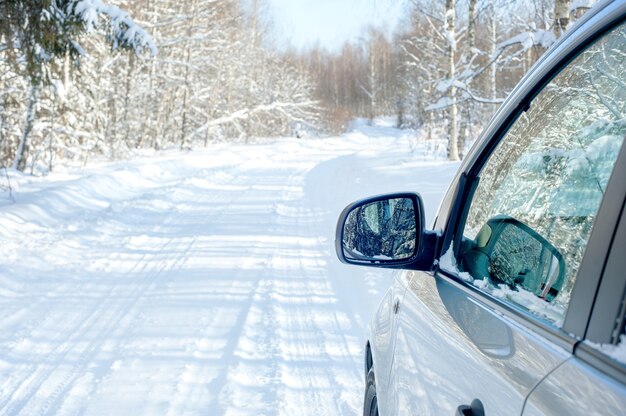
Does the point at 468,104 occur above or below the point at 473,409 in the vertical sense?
above

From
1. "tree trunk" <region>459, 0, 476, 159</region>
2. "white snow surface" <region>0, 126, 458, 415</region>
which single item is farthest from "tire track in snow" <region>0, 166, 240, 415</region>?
"tree trunk" <region>459, 0, 476, 159</region>

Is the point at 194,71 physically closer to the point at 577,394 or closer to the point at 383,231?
the point at 383,231

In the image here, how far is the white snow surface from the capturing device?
3846 mm

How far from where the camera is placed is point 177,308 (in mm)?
5590

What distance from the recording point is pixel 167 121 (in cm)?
3694

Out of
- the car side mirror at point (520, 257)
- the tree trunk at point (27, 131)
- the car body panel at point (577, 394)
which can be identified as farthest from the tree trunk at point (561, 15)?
the tree trunk at point (27, 131)

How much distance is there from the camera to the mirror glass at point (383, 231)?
200 centimetres

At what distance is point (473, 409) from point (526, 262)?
1.41 ft

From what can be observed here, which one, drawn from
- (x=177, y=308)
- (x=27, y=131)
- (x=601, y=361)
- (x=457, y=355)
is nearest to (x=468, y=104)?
(x=27, y=131)

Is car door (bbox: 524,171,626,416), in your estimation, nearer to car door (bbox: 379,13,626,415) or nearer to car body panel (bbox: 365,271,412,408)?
car door (bbox: 379,13,626,415)

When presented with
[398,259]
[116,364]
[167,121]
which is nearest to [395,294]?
[398,259]

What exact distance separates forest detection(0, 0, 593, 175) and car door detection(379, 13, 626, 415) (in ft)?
13.6

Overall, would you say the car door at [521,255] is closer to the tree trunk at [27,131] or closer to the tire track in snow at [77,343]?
the tire track in snow at [77,343]

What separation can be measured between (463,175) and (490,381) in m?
0.93
